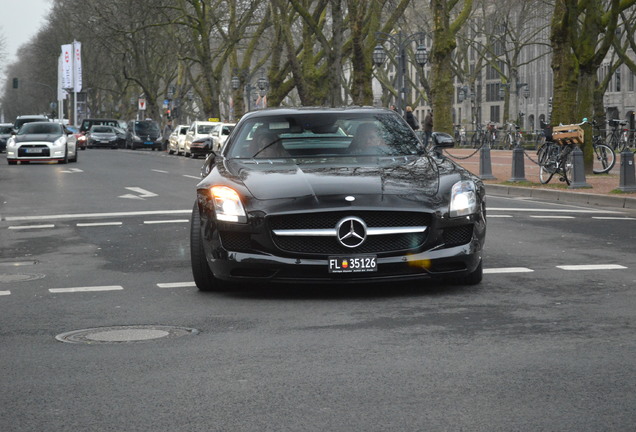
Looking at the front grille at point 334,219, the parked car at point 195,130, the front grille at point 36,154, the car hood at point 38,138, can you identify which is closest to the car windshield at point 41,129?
the car hood at point 38,138

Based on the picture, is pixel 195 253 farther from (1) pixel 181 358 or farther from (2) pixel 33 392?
(2) pixel 33 392

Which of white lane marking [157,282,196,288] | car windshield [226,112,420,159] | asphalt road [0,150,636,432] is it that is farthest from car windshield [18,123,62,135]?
white lane marking [157,282,196,288]

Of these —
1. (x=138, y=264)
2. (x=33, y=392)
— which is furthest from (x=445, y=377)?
(x=138, y=264)

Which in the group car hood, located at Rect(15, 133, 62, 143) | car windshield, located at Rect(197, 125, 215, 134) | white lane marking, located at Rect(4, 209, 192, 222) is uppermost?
car windshield, located at Rect(197, 125, 215, 134)

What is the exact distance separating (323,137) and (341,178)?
57.7 inches

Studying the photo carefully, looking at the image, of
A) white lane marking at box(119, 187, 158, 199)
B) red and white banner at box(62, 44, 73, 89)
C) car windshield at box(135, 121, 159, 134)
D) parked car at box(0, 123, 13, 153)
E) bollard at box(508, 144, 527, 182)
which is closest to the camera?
white lane marking at box(119, 187, 158, 199)

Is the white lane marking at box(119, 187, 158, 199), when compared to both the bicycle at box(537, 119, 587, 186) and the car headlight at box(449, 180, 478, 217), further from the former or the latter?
the car headlight at box(449, 180, 478, 217)

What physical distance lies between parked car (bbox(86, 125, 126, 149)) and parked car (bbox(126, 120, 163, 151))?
0.99 m

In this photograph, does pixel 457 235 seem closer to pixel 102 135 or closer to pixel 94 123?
pixel 102 135

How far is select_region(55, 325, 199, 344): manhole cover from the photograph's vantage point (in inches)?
287

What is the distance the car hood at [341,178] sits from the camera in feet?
29.1

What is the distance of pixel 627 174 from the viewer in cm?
2106

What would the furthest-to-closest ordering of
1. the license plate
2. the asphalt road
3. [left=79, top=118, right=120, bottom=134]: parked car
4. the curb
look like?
[left=79, top=118, right=120, bottom=134]: parked car
the curb
the license plate
the asphalt road

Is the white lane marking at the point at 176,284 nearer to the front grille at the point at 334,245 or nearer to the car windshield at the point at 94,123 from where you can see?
the front grille at the point at 334,245
